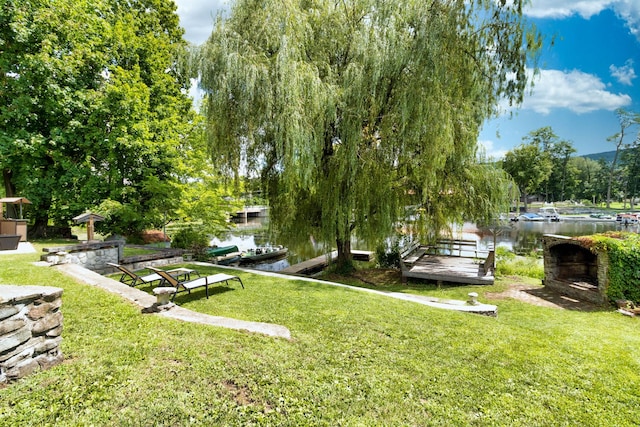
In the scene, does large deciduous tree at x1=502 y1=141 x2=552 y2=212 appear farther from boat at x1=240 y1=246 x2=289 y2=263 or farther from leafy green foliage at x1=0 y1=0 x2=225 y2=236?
leafy green foliage at x1=0 y1=0 x2=225 y2=236

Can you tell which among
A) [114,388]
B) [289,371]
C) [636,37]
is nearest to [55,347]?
[114,388]

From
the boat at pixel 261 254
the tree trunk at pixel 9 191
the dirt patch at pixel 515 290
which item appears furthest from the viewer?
the boat at pixel 261 254

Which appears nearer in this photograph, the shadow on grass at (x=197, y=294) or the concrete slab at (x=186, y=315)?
the concrete slab at (x=186, y=315)

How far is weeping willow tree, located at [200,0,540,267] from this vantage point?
780 cm

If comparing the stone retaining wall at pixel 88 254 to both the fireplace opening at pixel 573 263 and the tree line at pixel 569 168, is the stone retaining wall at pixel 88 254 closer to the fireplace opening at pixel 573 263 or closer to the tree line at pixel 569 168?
the fireplace opening at pixel 573 263

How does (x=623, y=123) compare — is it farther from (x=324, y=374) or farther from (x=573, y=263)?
(x=324, y=374)

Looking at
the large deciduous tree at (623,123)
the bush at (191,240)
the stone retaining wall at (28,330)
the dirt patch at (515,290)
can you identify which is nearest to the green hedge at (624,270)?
the dirt patch at (515,290)

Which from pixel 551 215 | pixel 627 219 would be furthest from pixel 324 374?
pixel 551 215

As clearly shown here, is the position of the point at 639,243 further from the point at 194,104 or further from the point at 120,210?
the point at 194,104

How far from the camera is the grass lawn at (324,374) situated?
235 cm

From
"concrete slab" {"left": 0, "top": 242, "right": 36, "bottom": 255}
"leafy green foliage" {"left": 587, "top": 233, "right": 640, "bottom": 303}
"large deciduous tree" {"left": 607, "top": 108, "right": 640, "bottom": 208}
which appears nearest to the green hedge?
"leafy green foliage" {"left": 587, "top": 233, "right": 640, "bottom": 303}

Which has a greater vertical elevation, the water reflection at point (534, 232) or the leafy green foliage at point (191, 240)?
the leafy green foliage at point (191, 240)

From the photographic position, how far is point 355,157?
336 inches

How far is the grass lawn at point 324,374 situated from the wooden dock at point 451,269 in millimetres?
4628
